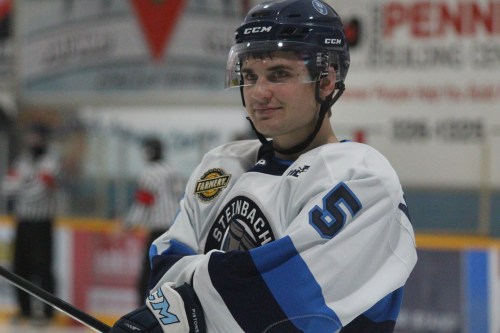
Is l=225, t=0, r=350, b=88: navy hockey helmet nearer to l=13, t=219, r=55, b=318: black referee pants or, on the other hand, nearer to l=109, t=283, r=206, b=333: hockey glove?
l=109, t=283, r=206, b=333: hockey glove

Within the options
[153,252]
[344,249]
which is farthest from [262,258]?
[153,252]

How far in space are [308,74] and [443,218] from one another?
16.7 ft

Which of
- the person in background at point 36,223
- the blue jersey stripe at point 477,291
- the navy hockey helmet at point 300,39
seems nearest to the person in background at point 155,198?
the person in background at point 36,223

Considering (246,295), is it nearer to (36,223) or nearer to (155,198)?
(155,198)

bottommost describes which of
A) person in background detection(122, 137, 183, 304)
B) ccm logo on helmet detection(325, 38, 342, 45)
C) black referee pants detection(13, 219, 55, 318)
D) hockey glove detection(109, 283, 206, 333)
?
black referee pants detection(13, 219, 55, 318)

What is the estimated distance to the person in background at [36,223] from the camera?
20.5 feet

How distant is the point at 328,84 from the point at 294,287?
0.38 meters

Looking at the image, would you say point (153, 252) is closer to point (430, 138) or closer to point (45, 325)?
point (45, 325)

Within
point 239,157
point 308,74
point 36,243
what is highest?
point 308,74

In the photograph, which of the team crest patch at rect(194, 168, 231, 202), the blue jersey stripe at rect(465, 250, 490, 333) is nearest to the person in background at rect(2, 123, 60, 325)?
the blue jersey stripe at rect(465, 250, 490, 333)

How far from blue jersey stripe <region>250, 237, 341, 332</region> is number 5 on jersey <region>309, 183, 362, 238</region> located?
0.05 m

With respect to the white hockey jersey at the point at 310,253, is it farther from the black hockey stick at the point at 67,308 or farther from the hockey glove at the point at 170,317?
the black hockey stick at the point at 67,308

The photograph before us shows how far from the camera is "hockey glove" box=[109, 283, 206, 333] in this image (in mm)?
1546

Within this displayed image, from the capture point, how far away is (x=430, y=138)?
23.5ft
